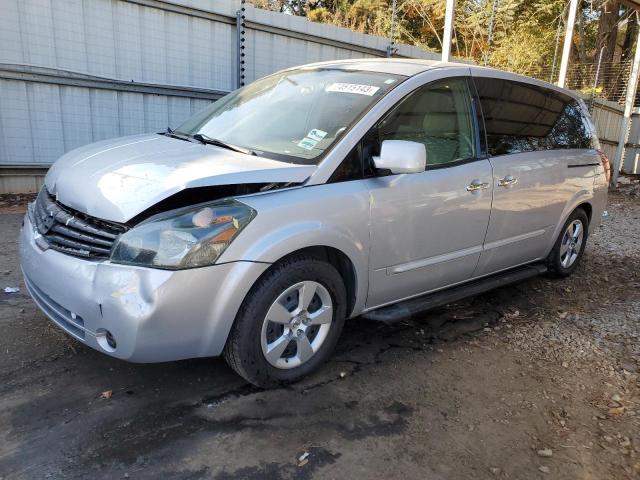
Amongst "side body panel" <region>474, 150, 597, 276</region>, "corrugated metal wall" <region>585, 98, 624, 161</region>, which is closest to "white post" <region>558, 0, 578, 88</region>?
"corrugated metal wall" <region>585, 98, 624, 161</region>

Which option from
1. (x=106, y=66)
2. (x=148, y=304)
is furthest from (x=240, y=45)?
(x=148, y=304)

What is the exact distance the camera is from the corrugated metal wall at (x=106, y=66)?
250 inches

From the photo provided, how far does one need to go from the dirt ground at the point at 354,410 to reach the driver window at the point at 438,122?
1275 mm

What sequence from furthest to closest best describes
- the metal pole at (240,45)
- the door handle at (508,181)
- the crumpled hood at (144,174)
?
the metal pole at (240,45) → the door handle at (508,181) → the crumpled hood at (144,174)

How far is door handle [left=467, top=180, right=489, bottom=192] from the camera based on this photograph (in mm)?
3641

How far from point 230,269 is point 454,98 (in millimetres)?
2109

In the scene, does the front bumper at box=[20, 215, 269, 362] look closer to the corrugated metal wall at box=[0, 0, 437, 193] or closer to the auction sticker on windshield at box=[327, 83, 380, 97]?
the auction sticker on windshield at box=[327, 83, 380, 97]

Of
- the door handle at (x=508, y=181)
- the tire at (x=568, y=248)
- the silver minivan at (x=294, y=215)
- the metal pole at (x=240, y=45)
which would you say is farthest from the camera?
the metal pole at (x=240, y=45)

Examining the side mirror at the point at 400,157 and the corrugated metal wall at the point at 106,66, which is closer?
the side mirror at the point at 400,157

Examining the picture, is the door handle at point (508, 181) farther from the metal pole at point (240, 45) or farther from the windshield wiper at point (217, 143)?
the metal pole at point (240, 45)

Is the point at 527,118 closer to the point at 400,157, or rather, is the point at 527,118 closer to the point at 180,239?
the point at 400,157

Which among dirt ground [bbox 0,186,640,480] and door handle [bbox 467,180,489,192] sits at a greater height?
door handle [bbox 467,180,489,192]

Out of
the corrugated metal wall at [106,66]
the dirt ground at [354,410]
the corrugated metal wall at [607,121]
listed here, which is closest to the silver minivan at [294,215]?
the dirt ground at [354,410]

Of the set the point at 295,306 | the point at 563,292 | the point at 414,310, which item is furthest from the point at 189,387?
the point at 563,292
